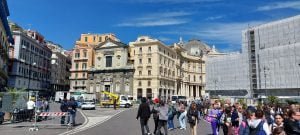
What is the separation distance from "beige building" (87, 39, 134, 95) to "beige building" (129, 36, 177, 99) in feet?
7.02

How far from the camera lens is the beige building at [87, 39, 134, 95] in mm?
78812

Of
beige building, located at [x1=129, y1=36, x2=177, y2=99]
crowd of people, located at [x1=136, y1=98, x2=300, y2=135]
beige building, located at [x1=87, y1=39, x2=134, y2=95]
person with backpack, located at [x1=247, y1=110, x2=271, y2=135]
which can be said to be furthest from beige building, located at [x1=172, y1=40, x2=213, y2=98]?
person with backpack, located at [x1=247, y1=110, x2=271, y2=135]

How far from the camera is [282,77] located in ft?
196

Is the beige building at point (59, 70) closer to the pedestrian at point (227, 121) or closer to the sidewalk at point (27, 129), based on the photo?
the sidewalk at point (27, 129)

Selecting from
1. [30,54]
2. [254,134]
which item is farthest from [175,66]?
[254,134]

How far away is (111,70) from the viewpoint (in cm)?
8056

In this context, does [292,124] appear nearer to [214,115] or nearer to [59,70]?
[214,115]

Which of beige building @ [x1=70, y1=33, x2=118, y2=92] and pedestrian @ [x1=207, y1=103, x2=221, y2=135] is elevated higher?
beige building @ [x1=70, y1=33, x2=118, y2=92]

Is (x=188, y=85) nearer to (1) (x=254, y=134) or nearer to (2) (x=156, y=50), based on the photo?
(2) (x=156, y=50)

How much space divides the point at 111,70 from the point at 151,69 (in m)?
11.7

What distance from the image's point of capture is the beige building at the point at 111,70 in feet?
259

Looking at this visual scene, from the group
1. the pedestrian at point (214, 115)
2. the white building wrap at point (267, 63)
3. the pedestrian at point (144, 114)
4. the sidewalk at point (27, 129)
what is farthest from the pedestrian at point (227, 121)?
the white building wrap at point (267, 63)

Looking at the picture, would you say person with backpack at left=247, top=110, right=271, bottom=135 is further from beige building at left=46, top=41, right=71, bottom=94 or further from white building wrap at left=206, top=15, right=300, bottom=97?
beige building at left=46, top=41, right=71, bottom=94

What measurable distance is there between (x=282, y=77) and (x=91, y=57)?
52898 millimetres
